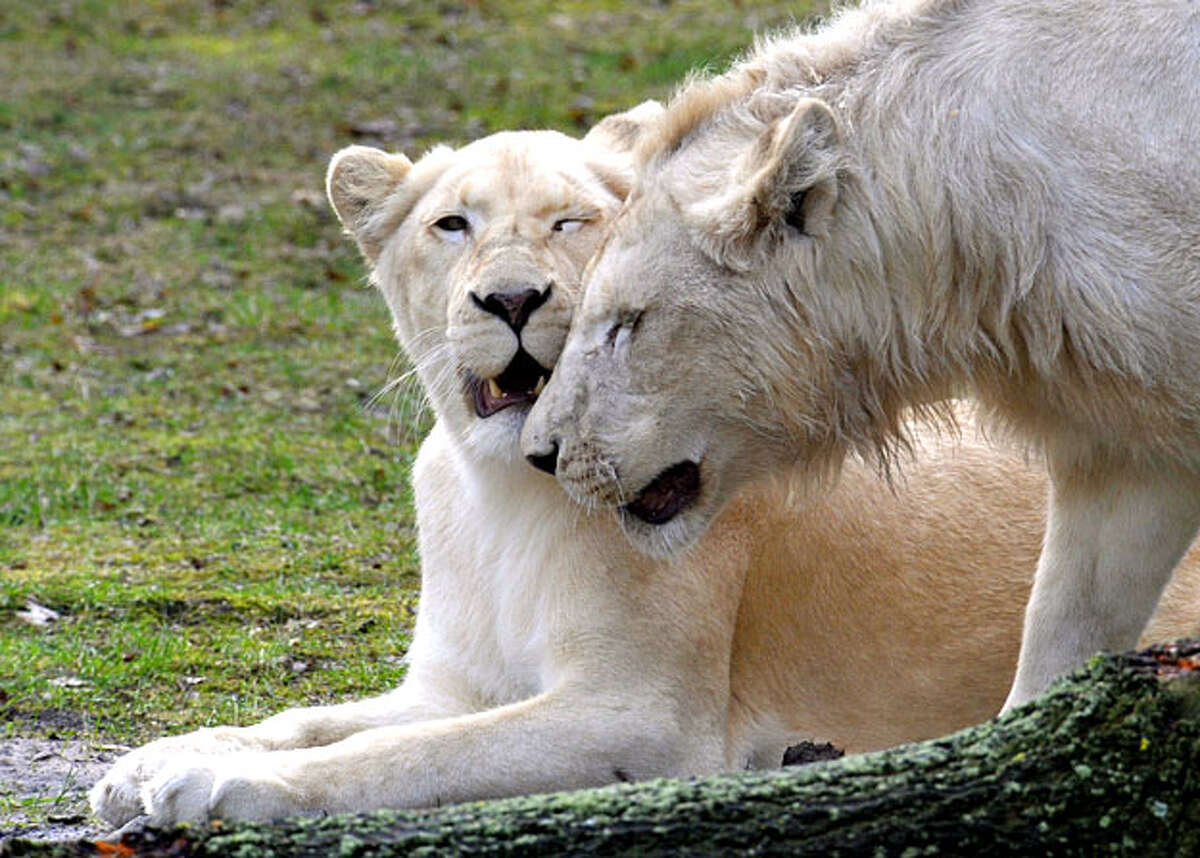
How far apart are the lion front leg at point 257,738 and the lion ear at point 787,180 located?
1.76 meters

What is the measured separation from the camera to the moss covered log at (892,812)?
119 inches

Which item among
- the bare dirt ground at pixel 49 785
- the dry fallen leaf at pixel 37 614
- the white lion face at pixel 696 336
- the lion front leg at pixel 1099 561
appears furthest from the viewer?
the dry fallen leaf at pixel 37 614

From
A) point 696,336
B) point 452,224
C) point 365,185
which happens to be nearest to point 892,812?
point 696,336

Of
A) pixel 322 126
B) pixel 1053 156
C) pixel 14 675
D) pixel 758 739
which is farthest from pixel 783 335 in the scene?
pixel 322 126

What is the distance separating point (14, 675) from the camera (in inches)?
239

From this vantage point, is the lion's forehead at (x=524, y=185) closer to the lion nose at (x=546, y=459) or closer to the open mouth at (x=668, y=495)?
the lion nose at (x=546, y=459)

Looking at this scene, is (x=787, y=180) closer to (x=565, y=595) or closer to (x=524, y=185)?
(x=524, y=185)

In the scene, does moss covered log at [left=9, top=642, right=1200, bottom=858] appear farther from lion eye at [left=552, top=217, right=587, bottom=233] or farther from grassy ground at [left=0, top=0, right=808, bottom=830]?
grassy ground at [left=0, top=0, right=808, bottom=830]

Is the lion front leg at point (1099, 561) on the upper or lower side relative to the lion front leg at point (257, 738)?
upper

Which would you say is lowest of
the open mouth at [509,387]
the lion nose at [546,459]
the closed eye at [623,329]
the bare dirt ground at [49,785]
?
the bare dirt ground at [49,785]

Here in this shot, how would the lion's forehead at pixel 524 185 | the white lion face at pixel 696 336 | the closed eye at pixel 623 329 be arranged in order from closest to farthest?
the white lion face at pixel 696 336 < the closed eye at pixel 623 329 < the lion's forehead at pixel 524 185

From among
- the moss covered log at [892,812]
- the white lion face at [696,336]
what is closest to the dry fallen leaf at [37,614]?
the white lion face at [696,336]

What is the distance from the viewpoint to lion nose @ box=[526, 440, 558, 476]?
4.42 m

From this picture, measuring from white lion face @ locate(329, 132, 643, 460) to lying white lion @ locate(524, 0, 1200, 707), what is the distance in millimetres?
297
